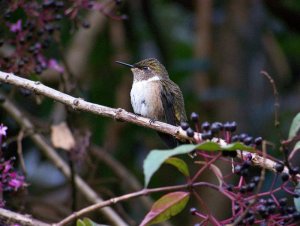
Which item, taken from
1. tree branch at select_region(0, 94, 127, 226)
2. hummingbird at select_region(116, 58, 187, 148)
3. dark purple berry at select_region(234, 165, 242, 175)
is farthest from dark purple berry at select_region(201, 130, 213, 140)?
hummingbird at select_region(116, 58, 187, 148)

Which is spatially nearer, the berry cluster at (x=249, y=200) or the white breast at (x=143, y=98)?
the berry cluster at (x=249, y=200)

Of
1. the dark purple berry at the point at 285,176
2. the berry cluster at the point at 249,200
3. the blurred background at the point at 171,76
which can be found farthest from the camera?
the blurred background at the point at 171,76

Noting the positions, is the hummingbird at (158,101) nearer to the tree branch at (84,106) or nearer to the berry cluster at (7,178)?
the tree branch at (84,106)

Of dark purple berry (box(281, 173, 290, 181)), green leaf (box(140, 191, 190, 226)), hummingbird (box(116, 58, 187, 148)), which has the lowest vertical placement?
green leaf (box(140, 191, 190, 226))

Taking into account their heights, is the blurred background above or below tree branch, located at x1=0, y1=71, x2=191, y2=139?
above

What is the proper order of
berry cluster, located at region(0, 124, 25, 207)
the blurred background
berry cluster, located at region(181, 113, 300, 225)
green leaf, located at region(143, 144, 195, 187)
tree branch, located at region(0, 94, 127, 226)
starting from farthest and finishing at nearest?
1. the blurred background
2. tree branch, located at region(0, 94, 127, 226)
3. berry cluster, located at region(0, 124, 25, 207)
4. berry cluster, located at region(181, 113, 300, 225)
5. green leaf, located at region(143, 144, 195, 187)

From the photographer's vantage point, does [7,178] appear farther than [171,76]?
No

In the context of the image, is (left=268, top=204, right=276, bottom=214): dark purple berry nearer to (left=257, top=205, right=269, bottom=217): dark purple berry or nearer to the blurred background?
(left=257, top=205, right=269, bottom=217): dark purple berry

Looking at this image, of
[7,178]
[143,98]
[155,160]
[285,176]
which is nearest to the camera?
[155,160]

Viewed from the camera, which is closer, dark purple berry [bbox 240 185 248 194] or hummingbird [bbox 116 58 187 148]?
dark purple berry [bbox 240 185 248 194]

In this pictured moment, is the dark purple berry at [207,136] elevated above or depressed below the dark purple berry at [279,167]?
above

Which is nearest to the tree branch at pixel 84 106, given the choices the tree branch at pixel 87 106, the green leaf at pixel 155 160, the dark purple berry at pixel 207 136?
the tree branch at pixel 87 106

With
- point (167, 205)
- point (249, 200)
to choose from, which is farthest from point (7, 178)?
point (249, 200)

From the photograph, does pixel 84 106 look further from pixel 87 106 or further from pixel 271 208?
pixel 271 208
